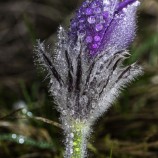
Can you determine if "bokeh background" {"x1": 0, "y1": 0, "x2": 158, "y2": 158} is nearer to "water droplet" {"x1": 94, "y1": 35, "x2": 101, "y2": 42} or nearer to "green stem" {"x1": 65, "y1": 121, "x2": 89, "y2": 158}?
"green stem" {"x1": 65, "y1": 121, "x2": 89, "y2": 158}

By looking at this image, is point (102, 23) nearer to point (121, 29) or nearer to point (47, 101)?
point (121, 29)

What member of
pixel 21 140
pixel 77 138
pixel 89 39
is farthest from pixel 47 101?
pixel 89 39

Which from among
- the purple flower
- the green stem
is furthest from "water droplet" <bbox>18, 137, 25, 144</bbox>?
the purple flower

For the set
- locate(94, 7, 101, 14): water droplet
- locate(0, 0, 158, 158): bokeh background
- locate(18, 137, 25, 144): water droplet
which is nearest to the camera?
locate(94, 7, 101, 14): water droplet

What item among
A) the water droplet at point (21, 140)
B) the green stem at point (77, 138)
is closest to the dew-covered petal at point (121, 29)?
the green stem at point (77, 138)

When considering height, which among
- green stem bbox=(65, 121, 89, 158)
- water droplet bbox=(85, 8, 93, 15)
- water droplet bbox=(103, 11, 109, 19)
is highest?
water droplet bbox=(85, 8, 93, 15)
